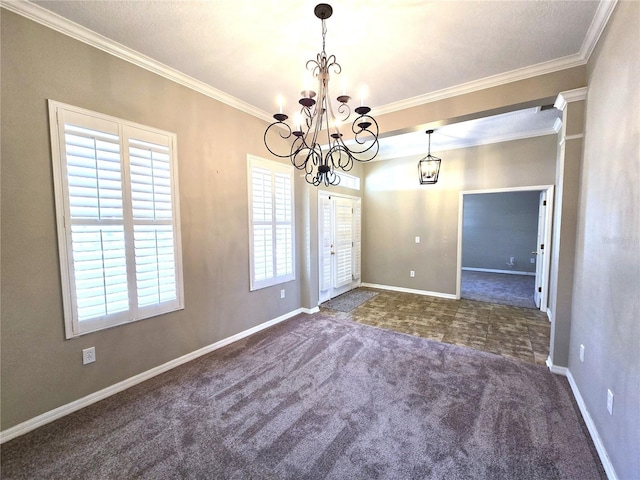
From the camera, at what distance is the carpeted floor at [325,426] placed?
1541mm

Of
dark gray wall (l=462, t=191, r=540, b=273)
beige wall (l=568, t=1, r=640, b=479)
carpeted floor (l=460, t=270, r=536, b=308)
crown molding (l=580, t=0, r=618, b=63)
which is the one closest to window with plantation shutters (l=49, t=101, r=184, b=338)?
beige wall (l=568, t=1, r=640, b=479)

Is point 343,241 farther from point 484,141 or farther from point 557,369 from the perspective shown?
point 557,369

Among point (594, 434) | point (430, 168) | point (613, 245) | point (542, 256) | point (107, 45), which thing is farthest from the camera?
point (430, 168)

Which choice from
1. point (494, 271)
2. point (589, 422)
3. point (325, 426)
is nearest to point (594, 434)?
point (589, 422)

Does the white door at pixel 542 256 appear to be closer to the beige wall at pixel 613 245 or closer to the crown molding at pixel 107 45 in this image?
the beige wall at pixel 613 245


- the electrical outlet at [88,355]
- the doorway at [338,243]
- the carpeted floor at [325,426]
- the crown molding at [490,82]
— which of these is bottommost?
the carpeted floor at [325,426]

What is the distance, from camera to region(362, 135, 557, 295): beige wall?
430cm

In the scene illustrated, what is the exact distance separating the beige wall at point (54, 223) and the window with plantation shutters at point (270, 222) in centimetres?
19

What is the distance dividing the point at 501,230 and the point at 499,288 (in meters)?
2.58

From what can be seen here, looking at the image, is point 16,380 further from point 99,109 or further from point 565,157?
point 565,157

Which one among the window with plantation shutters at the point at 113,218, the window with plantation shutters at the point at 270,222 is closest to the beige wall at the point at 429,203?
the window with plantation shutters at the point at 270,222

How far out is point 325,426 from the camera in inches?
73.2

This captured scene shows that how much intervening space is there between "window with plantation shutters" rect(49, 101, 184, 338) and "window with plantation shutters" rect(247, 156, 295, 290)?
3.14 ft

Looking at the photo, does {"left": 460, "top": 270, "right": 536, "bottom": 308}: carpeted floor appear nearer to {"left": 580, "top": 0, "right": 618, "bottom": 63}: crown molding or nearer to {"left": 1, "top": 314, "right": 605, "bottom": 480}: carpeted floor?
{"left": 1, "top": 314, "right": 605, "bottom": 480}: carpeted floor
